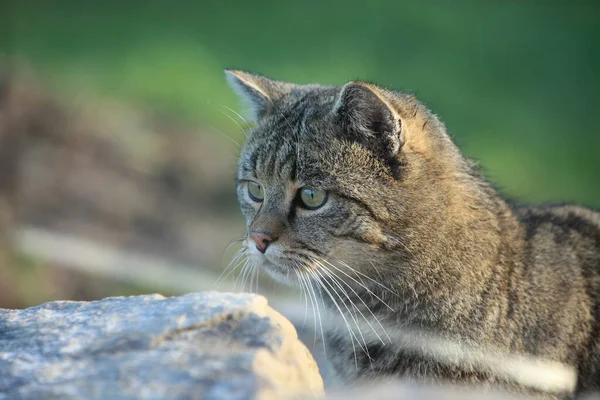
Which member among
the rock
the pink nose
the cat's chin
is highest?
the pink nose

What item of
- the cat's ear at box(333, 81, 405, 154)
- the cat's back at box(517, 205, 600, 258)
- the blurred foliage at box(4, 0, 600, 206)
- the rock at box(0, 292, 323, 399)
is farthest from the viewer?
the blurred foliage at box(4, 0, 600, 206)

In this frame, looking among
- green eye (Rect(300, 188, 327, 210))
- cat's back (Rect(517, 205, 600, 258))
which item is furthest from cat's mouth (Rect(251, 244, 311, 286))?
cat's back (Rect(517, 205, 600, 258))

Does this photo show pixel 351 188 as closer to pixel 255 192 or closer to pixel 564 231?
pixel 255 192

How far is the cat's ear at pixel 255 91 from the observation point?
2793 mm

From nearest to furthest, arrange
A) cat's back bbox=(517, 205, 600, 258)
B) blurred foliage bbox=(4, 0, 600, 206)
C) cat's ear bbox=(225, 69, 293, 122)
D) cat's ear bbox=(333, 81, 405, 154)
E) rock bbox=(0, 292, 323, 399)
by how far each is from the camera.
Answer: rock bbox=(0, 292, 323, 399)
cat's ear bbox=(333, 81, 405, 154)
cat's back bbox=(517, 205, 600, 258)
cat's ear bbox=(225, 69, 293, 122)
blurred foliage bbox=(4, 0, 600, 206)

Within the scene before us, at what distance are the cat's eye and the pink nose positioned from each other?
25cm

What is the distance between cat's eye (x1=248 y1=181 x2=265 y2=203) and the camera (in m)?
2.60

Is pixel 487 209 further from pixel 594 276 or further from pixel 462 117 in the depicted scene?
pixel 462 117

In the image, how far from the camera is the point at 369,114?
7.67 feet

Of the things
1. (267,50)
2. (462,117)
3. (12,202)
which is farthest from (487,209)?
(12,202)

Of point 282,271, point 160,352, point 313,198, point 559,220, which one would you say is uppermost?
point 559,220

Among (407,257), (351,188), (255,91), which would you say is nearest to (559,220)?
(407,257)

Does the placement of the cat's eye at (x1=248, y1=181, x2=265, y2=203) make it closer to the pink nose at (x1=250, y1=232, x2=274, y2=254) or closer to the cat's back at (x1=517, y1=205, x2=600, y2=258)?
the pink nose at (x1=250, y1=232, x2=274, y2=254)

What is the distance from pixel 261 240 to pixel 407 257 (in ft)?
1.54
